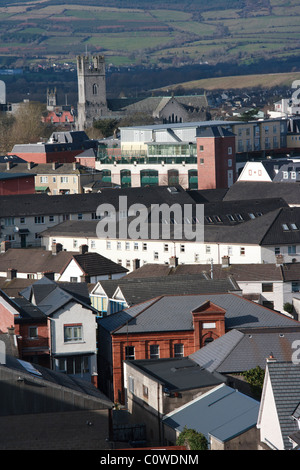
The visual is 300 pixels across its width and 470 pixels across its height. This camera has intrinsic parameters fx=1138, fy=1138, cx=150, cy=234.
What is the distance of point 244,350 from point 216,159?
6619cm

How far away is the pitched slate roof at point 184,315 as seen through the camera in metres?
41.0

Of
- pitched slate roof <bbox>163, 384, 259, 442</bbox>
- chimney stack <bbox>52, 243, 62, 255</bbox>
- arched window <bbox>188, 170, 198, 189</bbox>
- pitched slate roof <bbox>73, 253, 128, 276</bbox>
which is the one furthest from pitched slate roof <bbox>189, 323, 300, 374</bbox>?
arched window <bbox>188, 170, 198, 189</bbox>

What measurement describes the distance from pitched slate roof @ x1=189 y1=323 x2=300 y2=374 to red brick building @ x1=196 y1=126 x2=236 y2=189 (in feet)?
207

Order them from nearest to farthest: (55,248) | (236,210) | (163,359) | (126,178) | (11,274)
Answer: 1. (163,359)
2. (11,274)
3. (55,248)
4. (236,210)
5. (126,178)

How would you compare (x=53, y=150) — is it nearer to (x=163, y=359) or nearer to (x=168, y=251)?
(x=168, y=251)

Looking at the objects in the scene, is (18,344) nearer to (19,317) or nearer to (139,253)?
(19,317)

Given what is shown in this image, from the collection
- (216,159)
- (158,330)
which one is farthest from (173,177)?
(158,330)

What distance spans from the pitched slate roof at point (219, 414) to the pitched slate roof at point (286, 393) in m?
1.60

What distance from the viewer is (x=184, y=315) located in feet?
137

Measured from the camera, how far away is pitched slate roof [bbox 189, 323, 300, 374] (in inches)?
1435

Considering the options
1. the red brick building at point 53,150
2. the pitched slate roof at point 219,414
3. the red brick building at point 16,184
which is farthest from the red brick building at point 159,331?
the red brick building at point 53,150

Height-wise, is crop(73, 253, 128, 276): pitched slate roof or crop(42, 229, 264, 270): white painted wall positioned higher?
crop(73, 253, 128, 276): pitched slate roof

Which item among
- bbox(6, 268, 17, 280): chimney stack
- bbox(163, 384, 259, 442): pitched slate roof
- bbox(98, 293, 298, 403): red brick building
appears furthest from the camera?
bbox(6, 268, 17, 280): chimney stack

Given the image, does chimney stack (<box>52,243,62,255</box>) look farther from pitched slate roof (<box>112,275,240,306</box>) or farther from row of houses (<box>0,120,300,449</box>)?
pitched slate roof (<box>112,275,240,306</box>)
